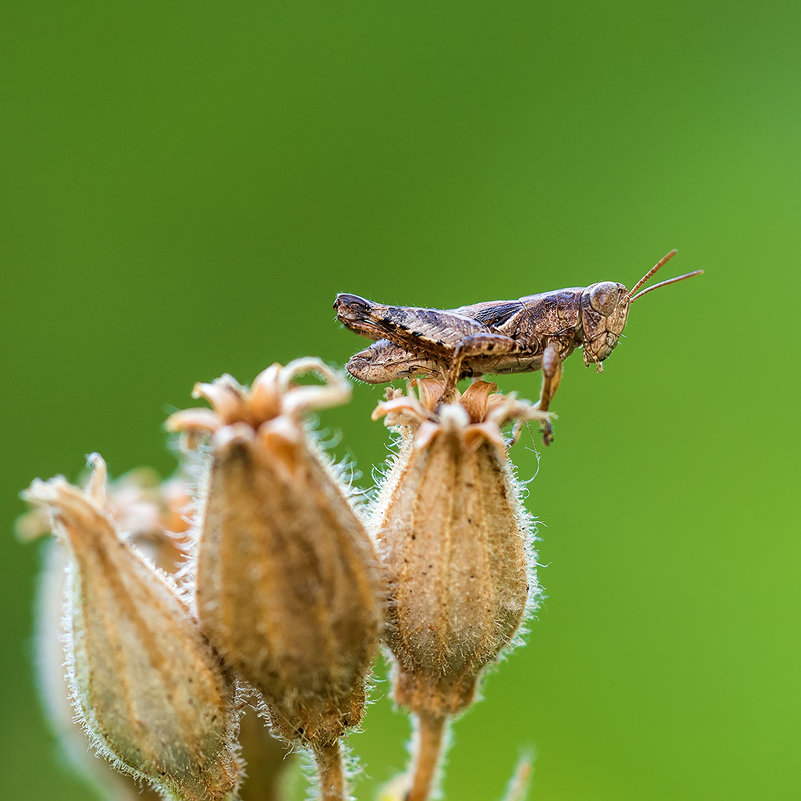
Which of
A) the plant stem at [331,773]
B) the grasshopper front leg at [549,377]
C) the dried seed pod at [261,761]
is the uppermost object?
the grasshopper front leg at [549,377]

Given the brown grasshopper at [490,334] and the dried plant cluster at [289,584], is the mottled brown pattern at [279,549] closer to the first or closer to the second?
the dried plant cluster at [289,584]

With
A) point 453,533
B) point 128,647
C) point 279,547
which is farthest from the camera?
point 453,533

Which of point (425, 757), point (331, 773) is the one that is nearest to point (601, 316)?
point (425, 757)

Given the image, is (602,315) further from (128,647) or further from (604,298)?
(128,647)

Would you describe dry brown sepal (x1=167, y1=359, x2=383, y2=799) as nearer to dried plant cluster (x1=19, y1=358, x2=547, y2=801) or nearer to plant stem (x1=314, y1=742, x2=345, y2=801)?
dried plant cluster (x1=19, y1=358, x2=547, y2=801)

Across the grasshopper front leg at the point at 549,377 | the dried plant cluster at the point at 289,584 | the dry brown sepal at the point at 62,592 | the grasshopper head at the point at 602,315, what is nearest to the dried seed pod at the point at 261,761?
the dry brown sepal at the point at 62,592

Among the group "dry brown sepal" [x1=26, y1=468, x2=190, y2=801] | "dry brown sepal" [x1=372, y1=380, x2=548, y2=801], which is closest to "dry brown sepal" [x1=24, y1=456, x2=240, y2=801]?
"dry brown sepal" [x1=372, y1=380, x2=548, y2=801]
